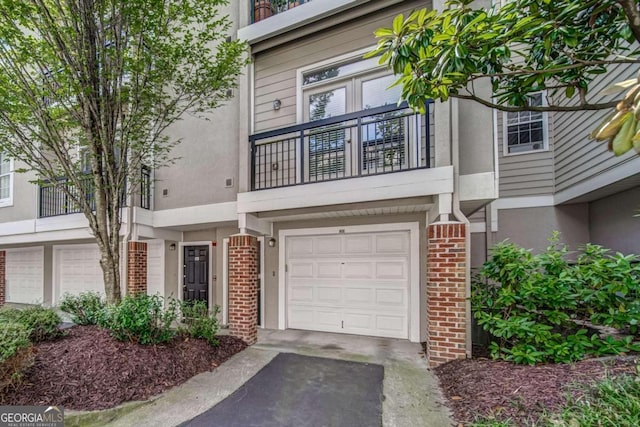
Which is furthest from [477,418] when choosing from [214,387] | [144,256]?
[144,256]

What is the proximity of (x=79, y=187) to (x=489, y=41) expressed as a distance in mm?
5883

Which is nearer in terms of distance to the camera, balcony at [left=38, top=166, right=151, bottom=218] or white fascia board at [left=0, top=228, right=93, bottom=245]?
balcony at [left=38, top=166, right=151, bottom=218]

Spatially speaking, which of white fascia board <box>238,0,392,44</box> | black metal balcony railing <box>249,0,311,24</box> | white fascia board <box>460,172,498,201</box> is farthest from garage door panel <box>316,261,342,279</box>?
black metal balcony railing <box>249,0,311,24</box>

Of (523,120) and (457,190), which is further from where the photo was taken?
(523,120)

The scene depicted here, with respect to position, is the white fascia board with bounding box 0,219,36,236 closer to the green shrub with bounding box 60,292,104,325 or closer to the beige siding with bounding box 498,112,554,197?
the green shrub with bounding box 60,292,104,325

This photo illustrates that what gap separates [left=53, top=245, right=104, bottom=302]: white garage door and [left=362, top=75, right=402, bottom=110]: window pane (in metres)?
8.93

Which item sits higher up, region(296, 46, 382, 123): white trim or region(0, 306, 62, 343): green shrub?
region(296, 46, 382, 123): white trim

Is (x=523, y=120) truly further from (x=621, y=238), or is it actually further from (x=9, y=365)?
(x=9, y=365)

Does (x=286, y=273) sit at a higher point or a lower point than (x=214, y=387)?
higher

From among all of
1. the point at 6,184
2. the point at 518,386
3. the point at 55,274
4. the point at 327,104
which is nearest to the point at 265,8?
the point at 327,104

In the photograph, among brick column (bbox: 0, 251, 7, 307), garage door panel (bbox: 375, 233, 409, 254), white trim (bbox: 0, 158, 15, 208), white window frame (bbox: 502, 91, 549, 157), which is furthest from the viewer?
brick column (bbox: 0, 251, 7, 307)

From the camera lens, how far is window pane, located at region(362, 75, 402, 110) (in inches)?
225

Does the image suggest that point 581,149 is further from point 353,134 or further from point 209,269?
point 209,269

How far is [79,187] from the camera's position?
15.8 ft
